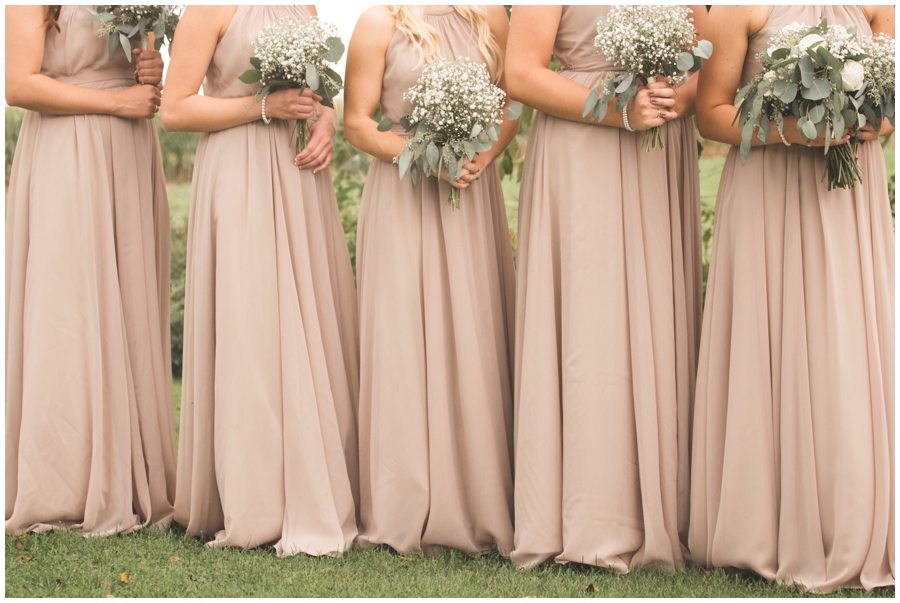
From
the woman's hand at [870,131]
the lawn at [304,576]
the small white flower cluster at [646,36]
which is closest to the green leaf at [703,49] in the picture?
the small white flower cluster at [646,36]

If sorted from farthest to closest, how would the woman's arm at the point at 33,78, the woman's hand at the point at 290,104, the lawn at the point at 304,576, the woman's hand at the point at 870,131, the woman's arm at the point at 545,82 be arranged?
the woman's arm at the point at 33,78
the woman's hand at the point at 290,104
the woman's arm at the point at 545,82
the lawn at the point at 304,576
the woman's hand at the point at 870,131

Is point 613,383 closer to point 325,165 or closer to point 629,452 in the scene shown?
point 629,452

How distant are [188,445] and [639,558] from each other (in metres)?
2.33

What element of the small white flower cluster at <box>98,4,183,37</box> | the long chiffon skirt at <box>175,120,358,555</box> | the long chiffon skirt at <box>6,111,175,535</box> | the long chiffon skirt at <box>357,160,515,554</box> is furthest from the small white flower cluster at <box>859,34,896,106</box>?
the long chiffon skirt at <box>6,111,175,535</box>

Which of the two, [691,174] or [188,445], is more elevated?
[691,174]

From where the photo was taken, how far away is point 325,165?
521cm

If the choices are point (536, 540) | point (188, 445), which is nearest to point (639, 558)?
point (536, 540)

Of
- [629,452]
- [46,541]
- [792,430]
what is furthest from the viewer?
[46,541]

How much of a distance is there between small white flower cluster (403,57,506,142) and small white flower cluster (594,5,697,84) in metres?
0.57

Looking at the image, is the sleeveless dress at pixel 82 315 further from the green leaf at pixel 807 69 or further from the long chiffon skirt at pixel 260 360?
the green leaf at pixel 807 69

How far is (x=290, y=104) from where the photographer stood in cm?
491

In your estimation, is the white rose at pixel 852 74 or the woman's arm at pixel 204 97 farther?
the woman's arm at pixel 204 97

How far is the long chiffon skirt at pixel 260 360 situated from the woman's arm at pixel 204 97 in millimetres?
116

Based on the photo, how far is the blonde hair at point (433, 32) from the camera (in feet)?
16.1
